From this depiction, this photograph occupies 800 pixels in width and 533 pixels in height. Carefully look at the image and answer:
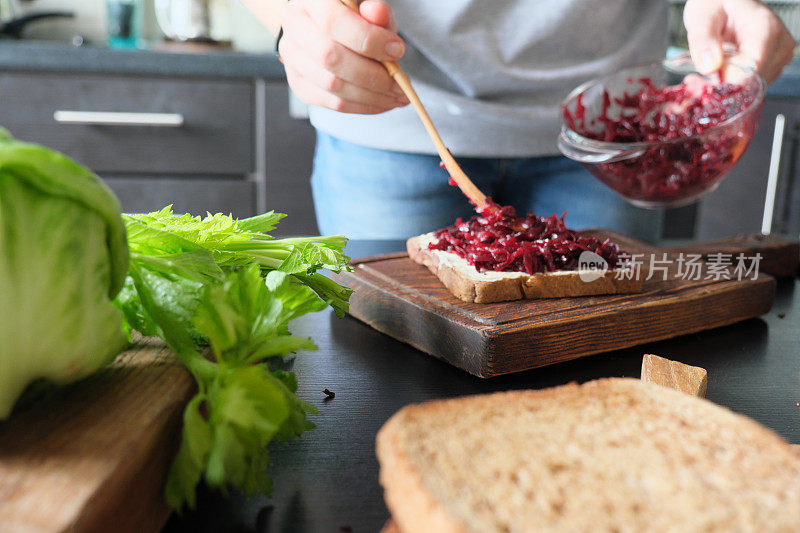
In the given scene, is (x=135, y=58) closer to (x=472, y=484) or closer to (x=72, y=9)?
(x=72, y=9)

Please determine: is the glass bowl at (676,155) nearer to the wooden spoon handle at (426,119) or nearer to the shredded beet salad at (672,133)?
the shredded beet salad at (672,133)

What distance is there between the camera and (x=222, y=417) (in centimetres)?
55

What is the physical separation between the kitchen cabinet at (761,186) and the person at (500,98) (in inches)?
59.3

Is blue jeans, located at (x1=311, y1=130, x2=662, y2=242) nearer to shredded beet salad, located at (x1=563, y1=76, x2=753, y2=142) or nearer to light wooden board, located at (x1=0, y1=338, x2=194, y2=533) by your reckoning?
shredded beet salad, located at (x1=563, y1=76, x2=753, y2=142)

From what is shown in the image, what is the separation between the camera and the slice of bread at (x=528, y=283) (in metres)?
1.05

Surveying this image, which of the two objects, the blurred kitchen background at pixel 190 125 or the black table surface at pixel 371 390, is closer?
the black table surface at pixel 371 390

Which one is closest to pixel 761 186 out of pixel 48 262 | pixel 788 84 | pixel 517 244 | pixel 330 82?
pixel 788 84

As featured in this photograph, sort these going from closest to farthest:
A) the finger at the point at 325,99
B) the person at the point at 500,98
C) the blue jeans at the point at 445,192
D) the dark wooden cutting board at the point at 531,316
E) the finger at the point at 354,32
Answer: the dark wooden cutting board at the point at 531,316
the finger at the point at 354,32
the finger at the point at 325,99
the person at the point at 500,98
the blue jeans at the point at 445,192

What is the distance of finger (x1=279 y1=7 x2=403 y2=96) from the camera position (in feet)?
3.94

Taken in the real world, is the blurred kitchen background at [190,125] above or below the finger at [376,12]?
below

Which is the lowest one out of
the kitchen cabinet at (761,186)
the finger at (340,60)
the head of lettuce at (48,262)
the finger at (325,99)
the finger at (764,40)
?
the kitchen cabinet at (761,186)

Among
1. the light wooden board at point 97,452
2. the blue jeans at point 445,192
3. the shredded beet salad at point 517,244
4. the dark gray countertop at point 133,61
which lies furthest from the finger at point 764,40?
the dark gray countertop at point 133,61

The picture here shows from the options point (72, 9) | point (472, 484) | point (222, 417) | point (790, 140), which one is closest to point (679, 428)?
point (472, 484)

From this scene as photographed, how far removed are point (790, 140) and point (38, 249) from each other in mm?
3079
